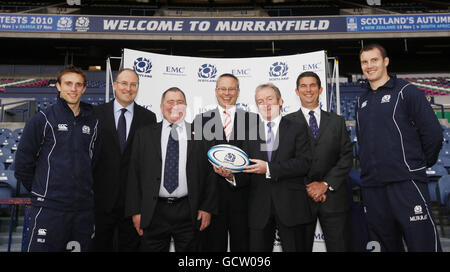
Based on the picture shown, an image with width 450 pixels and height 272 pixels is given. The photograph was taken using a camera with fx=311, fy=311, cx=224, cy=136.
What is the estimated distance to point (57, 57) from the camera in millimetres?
21078

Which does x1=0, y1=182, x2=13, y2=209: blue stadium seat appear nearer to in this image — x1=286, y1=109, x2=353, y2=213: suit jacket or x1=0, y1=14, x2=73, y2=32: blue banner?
x1=286, y1=109, x2=353, y2=213: suit jacket

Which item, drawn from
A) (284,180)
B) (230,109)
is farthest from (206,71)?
(284,180)

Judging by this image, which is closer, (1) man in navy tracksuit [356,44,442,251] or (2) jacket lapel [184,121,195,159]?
(1) man in navy tracksuit [356,44,442,251]

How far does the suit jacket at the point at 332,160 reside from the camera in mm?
2752

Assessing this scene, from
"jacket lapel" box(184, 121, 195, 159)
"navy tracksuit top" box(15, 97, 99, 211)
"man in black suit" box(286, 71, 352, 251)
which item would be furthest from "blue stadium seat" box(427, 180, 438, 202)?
"navy tracksuit top" box(15, 97, 99, 211)

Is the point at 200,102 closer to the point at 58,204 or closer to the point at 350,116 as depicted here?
the point at 58,204

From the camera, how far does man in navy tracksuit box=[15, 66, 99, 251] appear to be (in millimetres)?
2354

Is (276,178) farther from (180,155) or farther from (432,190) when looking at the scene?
(432,190)

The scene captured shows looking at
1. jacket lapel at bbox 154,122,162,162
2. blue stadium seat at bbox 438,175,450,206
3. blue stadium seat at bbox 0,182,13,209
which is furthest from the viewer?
blue stadium seat at bbox 0,182,13,209

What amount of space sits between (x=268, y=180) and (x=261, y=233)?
438 mm

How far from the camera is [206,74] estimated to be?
5.27m

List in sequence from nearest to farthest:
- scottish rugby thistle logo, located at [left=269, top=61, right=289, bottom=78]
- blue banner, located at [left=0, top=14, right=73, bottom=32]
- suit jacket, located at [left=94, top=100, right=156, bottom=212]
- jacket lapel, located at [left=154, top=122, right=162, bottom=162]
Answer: jacket lapel, located at [left=154, top=122, right=162, bottom=162] < suit jacket, located at [left=94, top=100, right=156, bottom=212] < scottish rugby thistle logo, located at [left=269, top=61, right=289, bottom=78] < blue banner, located at [left=0, top=14, right=73, bottom=32]

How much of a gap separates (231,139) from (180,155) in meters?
0.47

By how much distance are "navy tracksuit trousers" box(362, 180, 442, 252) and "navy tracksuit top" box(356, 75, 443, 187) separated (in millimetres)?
84
